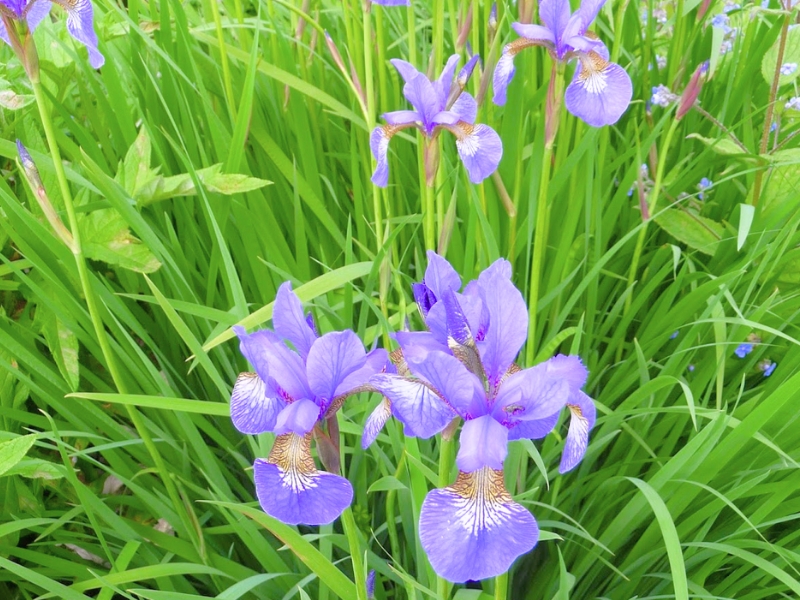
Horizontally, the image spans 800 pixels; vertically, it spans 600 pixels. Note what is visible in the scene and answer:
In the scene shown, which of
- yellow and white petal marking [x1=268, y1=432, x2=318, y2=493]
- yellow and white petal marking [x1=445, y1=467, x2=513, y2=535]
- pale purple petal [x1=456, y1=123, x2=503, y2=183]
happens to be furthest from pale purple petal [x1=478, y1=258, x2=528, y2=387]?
pale purple petal [x1=456, y1=123, x2=503, y2=183]

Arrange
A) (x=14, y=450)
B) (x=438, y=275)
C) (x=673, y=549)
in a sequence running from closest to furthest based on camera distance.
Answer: (x=438, y=275), (x=673, y=549), (x=14, y=450)

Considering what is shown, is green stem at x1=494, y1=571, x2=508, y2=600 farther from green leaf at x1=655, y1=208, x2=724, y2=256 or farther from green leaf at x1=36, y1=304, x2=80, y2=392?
green leaf at x1=655, y1=208, x2=724, y2=256

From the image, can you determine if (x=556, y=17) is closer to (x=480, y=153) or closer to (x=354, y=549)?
(x=480, y=153)

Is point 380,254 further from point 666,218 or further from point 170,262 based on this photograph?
point 666,218

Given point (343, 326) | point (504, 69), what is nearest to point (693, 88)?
point (504, 69)

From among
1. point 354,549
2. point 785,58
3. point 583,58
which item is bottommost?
point 354,549

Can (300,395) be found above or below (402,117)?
below

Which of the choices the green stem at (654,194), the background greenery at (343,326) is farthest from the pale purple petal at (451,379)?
the green stem at (654,194)
